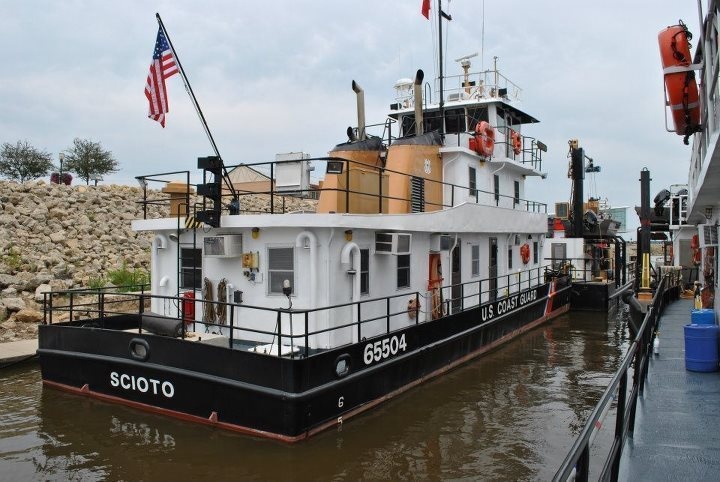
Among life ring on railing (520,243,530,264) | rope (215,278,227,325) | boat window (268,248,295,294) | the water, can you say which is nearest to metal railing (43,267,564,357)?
rope (215,278,227,325)

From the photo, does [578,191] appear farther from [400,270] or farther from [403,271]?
[400,270]

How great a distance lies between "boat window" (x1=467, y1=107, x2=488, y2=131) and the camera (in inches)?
639

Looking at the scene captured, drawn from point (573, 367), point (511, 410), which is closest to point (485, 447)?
point (511, 410)

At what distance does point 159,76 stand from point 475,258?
26.6 feet

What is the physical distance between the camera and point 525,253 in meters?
17.5

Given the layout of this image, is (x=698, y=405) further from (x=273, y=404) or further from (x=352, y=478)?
(x=273, y=404)

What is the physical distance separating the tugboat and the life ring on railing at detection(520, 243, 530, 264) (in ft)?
9.64

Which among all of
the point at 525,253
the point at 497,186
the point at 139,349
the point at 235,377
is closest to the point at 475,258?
the point at 497,186

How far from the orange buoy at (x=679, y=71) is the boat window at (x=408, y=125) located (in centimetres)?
846

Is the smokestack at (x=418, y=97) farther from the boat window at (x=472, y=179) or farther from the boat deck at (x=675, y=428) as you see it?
the boat deck at (x=675, y=428)

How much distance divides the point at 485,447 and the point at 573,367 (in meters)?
5.20

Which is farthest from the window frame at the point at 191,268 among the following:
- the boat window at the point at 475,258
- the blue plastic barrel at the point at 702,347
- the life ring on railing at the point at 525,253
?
the life ring on railing at the point at 525,253

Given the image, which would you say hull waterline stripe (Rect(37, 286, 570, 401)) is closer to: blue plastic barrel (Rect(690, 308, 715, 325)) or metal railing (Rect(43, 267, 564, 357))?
metal railing (Rect(43, 267, 564, 357))

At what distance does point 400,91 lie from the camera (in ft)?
55.3
